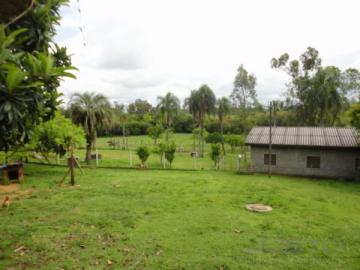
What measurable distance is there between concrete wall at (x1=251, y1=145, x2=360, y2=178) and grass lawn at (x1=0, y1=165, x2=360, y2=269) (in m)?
4.08

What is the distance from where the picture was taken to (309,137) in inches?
641

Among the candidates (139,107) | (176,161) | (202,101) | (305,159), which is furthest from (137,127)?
(305,159)

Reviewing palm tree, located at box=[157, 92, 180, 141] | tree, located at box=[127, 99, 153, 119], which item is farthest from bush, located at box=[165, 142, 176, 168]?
tree, located at box=[127, 99, 153, 119]

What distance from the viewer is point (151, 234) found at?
6266 millimetres

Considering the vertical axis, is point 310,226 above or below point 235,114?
below

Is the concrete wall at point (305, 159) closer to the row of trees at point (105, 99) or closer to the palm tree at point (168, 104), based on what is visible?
the row of trees at point (105, 99)

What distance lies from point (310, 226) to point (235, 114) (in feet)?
118

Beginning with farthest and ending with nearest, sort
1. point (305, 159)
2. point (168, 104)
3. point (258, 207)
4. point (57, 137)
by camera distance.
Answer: point (168, 104), point (305, 159), point (57, 137), point (258, 207)

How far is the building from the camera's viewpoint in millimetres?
15188

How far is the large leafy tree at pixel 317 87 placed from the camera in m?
25.1

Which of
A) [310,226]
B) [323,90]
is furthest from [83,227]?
[323,90]

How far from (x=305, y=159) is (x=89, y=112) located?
14.4 m

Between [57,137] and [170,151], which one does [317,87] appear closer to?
[170,151]

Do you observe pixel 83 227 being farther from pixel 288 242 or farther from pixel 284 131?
pixel 284 131
